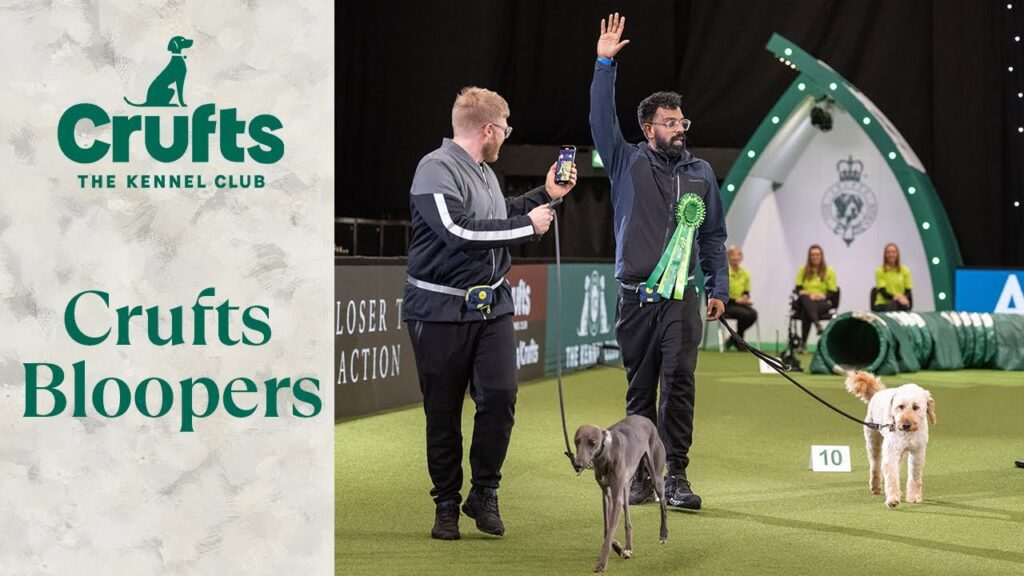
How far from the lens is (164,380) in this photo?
2783mm

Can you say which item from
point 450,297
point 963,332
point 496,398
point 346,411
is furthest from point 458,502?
point 963,332

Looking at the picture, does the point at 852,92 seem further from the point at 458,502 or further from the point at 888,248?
the point at 458,502

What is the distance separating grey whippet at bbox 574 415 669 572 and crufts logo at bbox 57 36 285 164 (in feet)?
7.27

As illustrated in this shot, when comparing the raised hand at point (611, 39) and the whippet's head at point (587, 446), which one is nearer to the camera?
the whippet's head at point (587, 446)

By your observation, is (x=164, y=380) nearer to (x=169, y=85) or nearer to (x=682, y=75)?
(x=169, y=85)

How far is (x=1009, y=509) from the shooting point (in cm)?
624

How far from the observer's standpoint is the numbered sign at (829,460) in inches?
289

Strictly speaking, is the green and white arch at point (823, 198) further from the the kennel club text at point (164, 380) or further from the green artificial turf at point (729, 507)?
the the kennel club text at point (164, 380)

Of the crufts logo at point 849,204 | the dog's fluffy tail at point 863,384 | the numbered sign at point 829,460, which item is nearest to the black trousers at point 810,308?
the crufts logo at point 849,204

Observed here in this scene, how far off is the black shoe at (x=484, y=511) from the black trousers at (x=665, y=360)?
0.96 metres

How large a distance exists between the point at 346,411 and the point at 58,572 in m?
6.71

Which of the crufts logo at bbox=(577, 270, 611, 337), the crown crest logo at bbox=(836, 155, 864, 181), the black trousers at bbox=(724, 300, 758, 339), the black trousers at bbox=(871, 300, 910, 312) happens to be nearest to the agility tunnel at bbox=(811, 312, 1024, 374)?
the black trousers at bbox=(871, 300, 910, 312)

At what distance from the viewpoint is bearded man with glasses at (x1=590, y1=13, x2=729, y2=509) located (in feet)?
19.9

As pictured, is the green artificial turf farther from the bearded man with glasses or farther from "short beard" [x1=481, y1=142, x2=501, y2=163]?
"short beard" [x1=481, y1=142, x2=501, y2=163]
